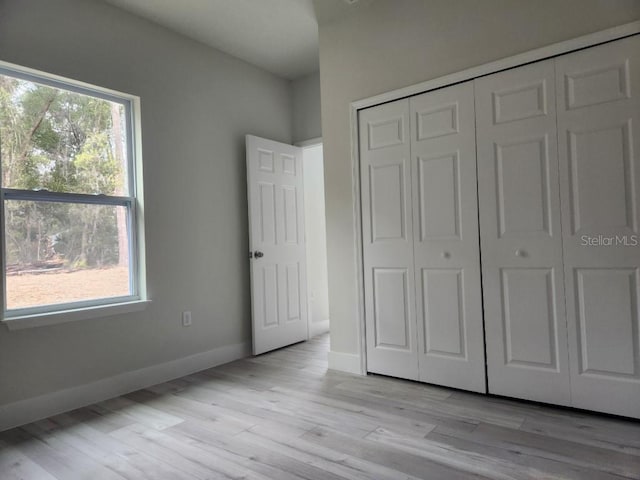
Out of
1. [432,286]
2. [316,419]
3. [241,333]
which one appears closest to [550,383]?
[432,286]

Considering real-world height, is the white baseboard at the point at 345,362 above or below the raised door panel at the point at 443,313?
below

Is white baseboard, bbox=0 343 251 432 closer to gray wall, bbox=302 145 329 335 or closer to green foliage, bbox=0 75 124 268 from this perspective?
green foliage, bbox=0 75 124 268

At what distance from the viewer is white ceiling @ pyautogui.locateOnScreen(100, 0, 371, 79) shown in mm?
3102

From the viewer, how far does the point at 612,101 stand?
2.22m

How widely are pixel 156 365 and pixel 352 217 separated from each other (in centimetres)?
192

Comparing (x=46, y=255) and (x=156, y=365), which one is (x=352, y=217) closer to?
(x=156, y=365)

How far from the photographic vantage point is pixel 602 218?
227 cm

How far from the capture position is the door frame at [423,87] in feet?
7.37

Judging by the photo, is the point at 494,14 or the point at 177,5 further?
the point at 177,5

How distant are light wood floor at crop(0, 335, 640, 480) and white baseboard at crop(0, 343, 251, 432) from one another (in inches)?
3.5

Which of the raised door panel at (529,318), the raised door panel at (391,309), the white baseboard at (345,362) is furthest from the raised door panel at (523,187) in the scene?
the white baseboard at (345,362)

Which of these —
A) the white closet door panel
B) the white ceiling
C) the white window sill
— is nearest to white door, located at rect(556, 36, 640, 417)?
the white closet door panel

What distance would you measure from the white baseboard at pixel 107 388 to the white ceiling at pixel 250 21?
2.73 meters

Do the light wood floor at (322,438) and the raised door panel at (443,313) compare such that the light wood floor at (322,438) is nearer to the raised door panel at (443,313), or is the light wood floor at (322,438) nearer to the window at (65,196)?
the raised door panel at (443,313)
